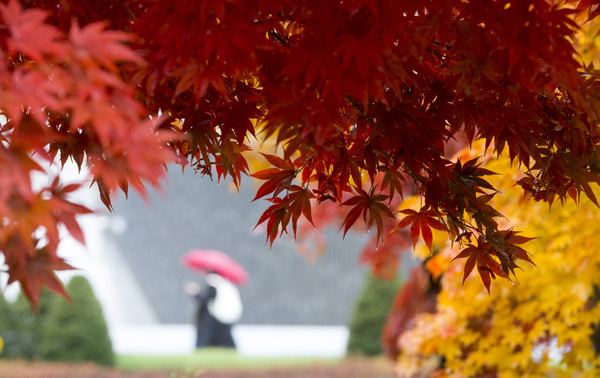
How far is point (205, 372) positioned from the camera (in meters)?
7.45

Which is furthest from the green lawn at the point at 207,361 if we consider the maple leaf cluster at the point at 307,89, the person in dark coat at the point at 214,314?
the maple leaf cluster at the point at 307,89

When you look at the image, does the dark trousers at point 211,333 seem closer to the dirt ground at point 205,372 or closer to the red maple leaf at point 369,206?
the dirt ground at point 205,372

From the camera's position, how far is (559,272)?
3373 mm

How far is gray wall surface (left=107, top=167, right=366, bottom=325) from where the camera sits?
13383mm

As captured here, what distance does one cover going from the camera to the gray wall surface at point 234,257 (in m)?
13.4

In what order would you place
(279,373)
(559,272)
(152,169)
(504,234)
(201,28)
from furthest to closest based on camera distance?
(279,373)
(559,272)
(504,234)
(201,28)
(152,169)

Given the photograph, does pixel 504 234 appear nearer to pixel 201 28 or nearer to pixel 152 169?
pixel 201 28

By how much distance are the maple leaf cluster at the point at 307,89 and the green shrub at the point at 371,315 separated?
710 centimetres

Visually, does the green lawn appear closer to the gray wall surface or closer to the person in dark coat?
the person in dark coat

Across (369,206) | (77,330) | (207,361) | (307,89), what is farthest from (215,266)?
(307,89)

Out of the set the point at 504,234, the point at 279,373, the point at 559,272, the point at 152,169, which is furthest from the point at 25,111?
the point at 279,373

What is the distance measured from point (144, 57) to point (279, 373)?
22.7 feet

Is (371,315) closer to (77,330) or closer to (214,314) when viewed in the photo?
(214,314)

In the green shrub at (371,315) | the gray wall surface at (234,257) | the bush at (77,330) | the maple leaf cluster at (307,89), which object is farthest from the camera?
the gray wall surface at (234,257)
